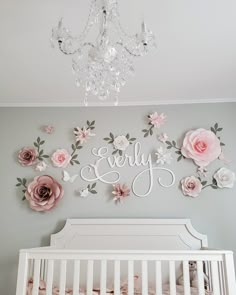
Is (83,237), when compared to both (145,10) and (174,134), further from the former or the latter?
(145,10)

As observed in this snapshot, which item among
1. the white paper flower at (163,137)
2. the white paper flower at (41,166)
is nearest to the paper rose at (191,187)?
the white paper flower at (163,137)

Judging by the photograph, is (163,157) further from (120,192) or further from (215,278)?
(215,278)

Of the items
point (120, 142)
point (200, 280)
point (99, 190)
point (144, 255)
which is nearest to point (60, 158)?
point (99, 190)

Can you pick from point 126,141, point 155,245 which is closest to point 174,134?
point 126,141

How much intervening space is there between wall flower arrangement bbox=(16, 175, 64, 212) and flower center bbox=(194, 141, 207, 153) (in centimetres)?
124

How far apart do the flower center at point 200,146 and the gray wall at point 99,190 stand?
150 millimetres

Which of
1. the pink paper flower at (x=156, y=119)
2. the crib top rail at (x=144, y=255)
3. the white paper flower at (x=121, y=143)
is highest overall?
the pink paper flower at (x=156, y=119)

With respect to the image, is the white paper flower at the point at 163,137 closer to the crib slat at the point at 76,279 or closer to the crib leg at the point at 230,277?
the crib leg at the point at 230,277

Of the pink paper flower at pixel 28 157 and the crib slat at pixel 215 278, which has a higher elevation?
the pink paper flower at pixel 28 157

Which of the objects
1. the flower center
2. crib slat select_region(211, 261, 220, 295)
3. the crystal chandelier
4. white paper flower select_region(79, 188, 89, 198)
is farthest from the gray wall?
the crystal chandelier

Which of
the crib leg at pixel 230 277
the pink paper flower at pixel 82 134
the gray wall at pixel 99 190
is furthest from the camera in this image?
the pink paper flower at pixel 82 134

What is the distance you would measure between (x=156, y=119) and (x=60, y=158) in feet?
3.09

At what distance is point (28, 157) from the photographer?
2.58 metres

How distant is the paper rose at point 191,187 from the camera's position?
2.43 m
